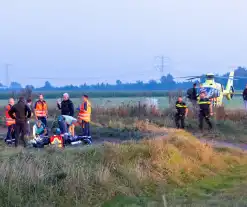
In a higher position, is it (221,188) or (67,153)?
(67,153)

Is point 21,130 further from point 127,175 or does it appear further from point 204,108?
point 204,108

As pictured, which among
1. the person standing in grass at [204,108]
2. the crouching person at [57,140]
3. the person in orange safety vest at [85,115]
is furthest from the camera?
the person standing in grass at [204,108]

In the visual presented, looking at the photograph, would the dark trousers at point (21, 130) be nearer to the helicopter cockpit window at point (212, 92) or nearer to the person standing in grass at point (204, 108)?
the person standing in grass at point (204, 108)

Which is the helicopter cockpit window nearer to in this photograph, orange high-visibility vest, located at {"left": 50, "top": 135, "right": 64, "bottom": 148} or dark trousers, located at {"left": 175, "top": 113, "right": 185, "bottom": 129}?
dark trousers, located at {"left": 175, "top": 113, "right": 185, "bottom": 129}

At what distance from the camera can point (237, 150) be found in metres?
17.3

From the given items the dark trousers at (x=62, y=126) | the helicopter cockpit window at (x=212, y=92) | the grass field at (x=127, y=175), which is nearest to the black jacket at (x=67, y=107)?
the dark trousers at (x=62, y=126)

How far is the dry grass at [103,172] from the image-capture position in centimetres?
1010

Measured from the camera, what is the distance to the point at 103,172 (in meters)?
11.2

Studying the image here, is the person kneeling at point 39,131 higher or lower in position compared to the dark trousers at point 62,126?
lower

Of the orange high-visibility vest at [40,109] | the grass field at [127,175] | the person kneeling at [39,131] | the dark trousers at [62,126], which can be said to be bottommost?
the grass field at [127,175]

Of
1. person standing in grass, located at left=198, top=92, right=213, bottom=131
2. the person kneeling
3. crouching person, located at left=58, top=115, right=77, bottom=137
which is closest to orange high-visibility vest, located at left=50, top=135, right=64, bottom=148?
crouching person, located at left=58, top=115, right=77, bottom=137

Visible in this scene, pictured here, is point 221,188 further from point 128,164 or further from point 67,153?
point 67,153

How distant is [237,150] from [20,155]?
8.31 meters

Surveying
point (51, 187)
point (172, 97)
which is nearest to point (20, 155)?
point (51, 187)
